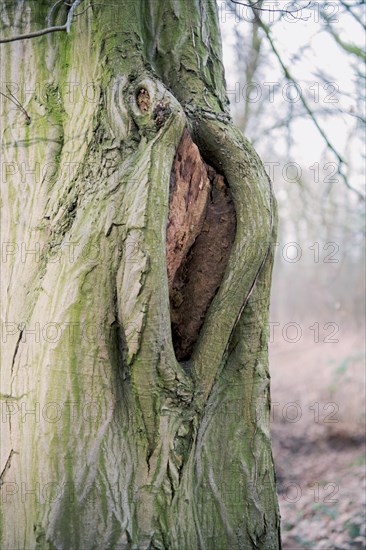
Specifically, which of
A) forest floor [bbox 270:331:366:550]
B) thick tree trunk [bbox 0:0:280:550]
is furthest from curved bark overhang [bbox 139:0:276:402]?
forest floor [bbox 270:331:366:550]

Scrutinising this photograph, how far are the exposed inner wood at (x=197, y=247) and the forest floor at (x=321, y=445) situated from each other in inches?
120

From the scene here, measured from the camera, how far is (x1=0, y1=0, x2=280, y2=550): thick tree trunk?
2.23 meters

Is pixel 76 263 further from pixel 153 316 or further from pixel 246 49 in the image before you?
pixel 246 49

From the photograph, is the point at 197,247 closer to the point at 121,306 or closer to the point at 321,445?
the point at 121,306

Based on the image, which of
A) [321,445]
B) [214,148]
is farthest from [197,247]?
[321,445]

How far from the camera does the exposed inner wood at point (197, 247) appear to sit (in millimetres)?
2498

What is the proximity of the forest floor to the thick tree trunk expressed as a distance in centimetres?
274

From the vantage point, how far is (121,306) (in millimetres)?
2248

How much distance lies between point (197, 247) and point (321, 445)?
6.29m

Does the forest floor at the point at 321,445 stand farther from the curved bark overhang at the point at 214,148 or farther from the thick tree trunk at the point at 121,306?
the curved bark overhang at the point at 214,148

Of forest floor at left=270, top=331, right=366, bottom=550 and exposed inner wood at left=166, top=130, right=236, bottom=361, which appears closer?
exposed inner wood at left=166, top=130, right=236, bottom=361

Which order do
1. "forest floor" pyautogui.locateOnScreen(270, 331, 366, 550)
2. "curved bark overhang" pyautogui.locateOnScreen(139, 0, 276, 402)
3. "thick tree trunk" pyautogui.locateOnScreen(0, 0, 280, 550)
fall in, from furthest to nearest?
"forest floor" pyautogui.locateOnScreen(270, 331, 366, 550)
"curved bark overhang" pyautogui.locateOnScreen(139, 0, 276, 402)
"thick tree trunk" pyautogui.locateOnScreen(0, 0, 280, 550)

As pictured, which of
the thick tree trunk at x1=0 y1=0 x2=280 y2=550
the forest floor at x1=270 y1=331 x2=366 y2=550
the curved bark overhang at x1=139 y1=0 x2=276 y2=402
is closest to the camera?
the thick tree trunk at x1=0 y1=0 x2=280 y2=550

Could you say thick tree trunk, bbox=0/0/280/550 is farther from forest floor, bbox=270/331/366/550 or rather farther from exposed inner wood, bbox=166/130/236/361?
forest floor, bbox=270/331/366/550
